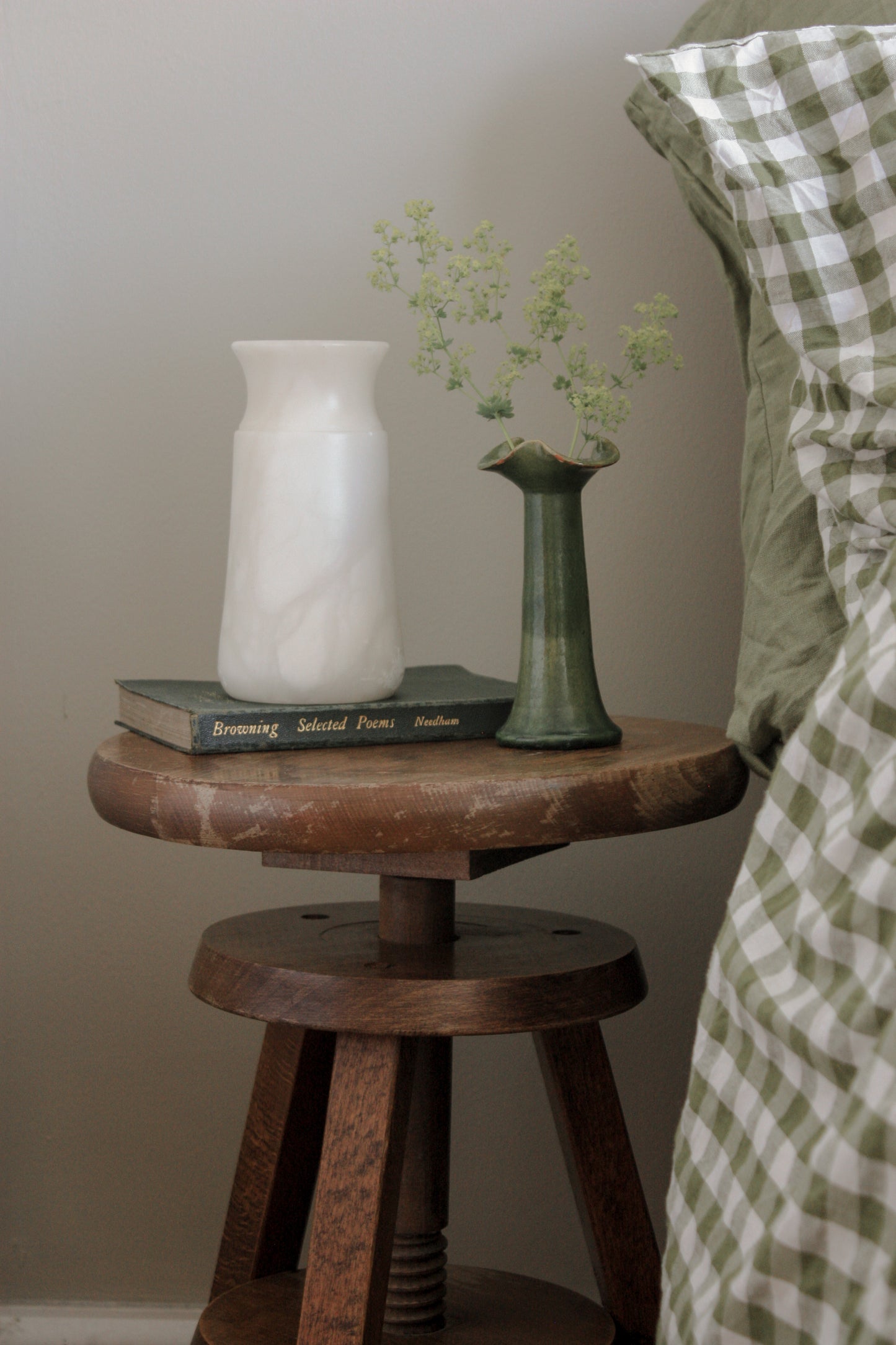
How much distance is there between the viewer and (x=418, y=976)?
742mm

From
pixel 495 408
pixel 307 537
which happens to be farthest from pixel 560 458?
pixel 307 537

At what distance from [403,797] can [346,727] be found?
144mm

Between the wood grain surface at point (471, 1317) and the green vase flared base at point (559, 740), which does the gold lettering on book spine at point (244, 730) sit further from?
the wood grain surface at point (471, 1317)

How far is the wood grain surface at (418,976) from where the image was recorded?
715mm

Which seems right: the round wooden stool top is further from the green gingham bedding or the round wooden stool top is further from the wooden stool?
the green gingham bedding

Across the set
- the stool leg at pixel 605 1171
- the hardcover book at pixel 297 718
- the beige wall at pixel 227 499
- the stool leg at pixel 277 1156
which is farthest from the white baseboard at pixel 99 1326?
the hardcover book at pixel 297 718

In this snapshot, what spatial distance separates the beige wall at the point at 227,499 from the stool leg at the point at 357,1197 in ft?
1.53

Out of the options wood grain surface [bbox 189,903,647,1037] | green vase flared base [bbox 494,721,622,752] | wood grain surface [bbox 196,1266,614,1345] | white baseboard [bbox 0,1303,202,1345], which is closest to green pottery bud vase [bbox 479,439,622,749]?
green vase flared base [bbox 494,721,622,752]

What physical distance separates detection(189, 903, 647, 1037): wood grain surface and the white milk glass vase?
6.4 inches

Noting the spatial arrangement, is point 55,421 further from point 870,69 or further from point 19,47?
point 870,69

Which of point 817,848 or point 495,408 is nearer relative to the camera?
point 817,848

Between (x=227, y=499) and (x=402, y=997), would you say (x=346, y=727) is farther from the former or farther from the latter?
(x=227, y=499)

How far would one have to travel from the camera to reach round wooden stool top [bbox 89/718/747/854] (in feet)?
2.25

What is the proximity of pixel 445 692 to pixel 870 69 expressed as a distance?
18.2 inches
